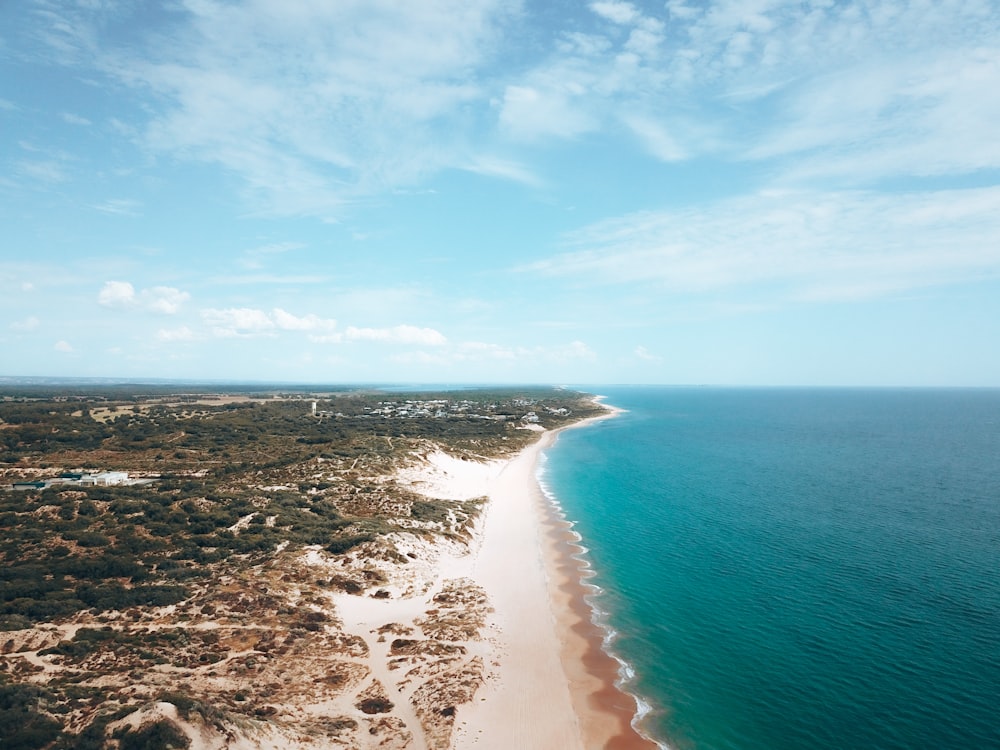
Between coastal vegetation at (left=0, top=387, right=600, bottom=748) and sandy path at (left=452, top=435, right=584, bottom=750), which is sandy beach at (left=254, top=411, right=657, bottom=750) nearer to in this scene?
sandy path at (left=452, top=435, right=584, bottom=750)

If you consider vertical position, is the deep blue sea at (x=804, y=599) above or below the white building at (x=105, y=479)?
below

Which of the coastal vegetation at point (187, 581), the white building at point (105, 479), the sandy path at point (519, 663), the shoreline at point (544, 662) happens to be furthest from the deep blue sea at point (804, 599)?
the white building at point (105, 479)

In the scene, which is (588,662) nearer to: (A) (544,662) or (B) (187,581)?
(A) (544,662)

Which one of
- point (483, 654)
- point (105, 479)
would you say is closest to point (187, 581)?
point (483, 654)

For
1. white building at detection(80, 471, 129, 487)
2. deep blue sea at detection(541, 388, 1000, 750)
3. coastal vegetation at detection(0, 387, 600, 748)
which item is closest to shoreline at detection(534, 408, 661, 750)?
deep blue sea at detection(541, 388, 1000, 750)

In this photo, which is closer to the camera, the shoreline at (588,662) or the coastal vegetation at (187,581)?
the coastal vegetation at (187,581)

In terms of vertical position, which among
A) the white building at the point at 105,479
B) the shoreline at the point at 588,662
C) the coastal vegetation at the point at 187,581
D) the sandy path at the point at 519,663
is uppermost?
the white building at the point at 105,479

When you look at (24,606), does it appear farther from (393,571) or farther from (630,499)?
(630,499)

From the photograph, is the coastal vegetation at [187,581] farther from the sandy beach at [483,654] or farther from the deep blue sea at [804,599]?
the deep blue sea at [804,599]
